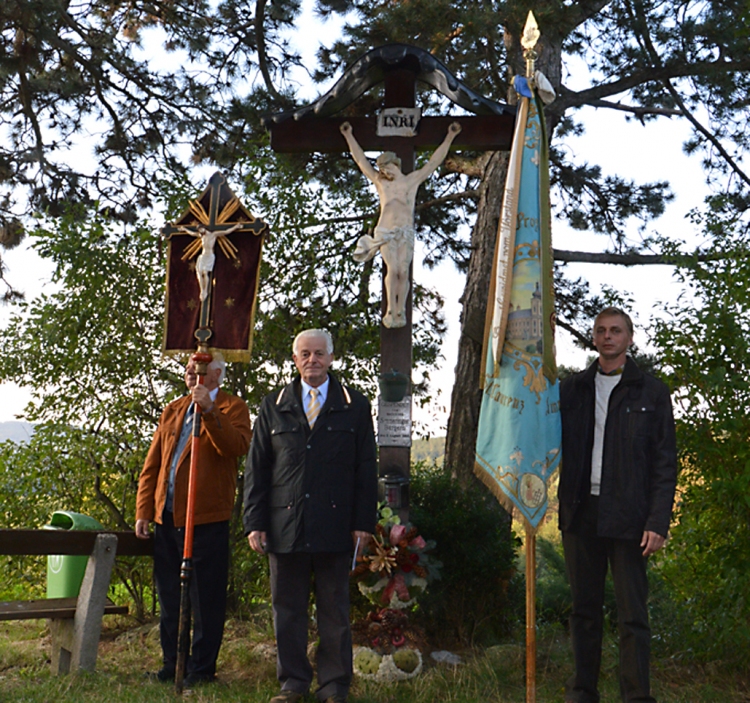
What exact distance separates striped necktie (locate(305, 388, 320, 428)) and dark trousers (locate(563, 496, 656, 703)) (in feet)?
4.24

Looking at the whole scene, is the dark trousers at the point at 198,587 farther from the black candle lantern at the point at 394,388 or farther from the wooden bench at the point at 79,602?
the black candle lantern at the point at 394,388

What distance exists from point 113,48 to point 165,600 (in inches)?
225

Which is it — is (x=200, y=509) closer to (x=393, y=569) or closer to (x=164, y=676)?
(x=164, y=676)

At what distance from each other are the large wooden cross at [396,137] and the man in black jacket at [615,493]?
4.37 feet

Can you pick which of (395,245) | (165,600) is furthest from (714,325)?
(165,600)

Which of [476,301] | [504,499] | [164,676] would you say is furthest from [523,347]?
[476,301]

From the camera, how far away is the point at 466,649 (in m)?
5.17

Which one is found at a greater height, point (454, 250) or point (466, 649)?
point (454, 250)

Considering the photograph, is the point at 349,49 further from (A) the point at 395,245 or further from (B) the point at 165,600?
(B) the point at 165,600

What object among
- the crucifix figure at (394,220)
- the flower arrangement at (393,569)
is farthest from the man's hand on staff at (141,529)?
the crucifix figure at (394,220)

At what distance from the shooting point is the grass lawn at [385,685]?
172 inches

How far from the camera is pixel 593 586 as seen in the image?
4.11 metres

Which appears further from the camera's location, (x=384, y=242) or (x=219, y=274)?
(x=384, y=242)

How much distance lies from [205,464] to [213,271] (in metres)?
1.07
